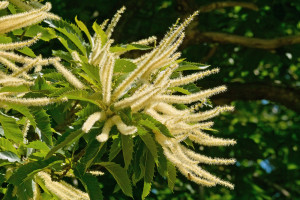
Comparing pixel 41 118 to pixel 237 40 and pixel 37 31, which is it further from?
pixel 237 40

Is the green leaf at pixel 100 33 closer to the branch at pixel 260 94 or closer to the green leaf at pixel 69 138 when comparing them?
the green leaf at pixel 69 138

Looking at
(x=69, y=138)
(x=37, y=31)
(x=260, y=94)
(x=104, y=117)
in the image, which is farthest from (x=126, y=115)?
(x=260, y=94)

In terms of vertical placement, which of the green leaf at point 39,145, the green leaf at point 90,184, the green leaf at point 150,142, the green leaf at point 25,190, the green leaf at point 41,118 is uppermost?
the green leaf at point 41,118

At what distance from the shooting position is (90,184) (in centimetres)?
222

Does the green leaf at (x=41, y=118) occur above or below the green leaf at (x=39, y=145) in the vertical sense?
above

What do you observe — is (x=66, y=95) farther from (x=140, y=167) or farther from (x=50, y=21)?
(x=50, y=21)

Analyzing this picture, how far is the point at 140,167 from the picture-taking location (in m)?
2.18

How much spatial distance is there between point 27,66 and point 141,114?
0.46 metres

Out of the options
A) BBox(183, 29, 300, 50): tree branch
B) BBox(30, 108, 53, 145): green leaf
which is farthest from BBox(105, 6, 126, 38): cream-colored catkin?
BBox(183, 29, 300, 50): tree branch

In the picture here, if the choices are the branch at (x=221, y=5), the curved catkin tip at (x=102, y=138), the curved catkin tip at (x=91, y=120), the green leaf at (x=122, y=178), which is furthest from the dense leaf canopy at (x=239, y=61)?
the curved catkin tip at (x=102, y=138)

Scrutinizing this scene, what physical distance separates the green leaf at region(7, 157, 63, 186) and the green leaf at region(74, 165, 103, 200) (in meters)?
0.13

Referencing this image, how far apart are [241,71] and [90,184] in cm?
386

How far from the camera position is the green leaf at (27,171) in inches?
81.6

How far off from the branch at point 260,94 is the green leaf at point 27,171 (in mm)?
2865
